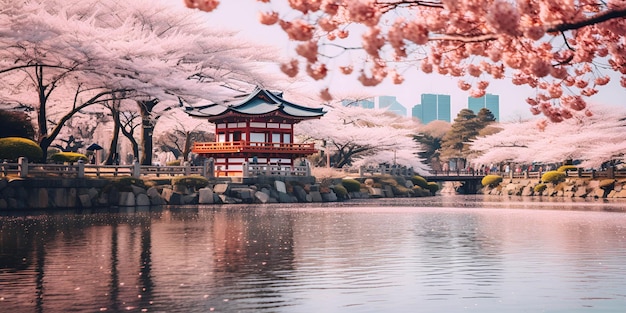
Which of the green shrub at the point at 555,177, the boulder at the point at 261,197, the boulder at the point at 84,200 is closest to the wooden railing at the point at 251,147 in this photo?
the boulder at the point at 261,197

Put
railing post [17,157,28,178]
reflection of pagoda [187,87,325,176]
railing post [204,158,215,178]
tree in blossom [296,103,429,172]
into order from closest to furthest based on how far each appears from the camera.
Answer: railing post [17,157,28,178]
railing post [204,158,215,178]
reflection of pagoda [187,87,325,176]
tree in blossom [296,103,429,172]

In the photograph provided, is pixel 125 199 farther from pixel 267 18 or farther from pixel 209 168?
pixel 267 18

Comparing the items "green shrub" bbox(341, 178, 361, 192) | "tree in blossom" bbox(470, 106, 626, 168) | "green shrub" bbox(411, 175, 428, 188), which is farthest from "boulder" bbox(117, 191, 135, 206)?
"tree in blossom" bbox(470, 106, 626, 168)

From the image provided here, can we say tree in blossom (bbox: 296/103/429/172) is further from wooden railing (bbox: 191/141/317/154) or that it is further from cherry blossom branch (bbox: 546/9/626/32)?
cherry blossom branch (bbox: 546/9/626/32)

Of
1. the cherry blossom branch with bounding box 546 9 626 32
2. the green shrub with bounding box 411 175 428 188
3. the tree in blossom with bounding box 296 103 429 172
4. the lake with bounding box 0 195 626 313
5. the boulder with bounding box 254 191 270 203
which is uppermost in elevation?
the tree in blossom with bounding box 296 103 429 172

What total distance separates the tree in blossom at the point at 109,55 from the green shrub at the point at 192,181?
4.61 meters

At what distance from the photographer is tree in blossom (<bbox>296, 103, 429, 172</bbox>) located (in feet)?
218

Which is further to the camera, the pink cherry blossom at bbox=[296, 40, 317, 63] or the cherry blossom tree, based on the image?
the cherry blossom tree

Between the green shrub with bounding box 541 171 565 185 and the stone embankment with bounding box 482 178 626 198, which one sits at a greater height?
the green shrub with bounding box 541 171 565 185

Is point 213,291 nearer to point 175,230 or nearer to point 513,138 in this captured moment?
point 175,230

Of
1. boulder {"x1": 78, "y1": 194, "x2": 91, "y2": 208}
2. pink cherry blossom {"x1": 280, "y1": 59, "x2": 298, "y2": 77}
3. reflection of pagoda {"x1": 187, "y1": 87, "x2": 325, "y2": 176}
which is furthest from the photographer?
reflection of pagoda {"x1": 187, "y1": 87, "x2": 325, "y2": 176}

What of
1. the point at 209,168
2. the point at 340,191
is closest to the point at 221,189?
the point at 209,168

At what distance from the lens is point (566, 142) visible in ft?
213

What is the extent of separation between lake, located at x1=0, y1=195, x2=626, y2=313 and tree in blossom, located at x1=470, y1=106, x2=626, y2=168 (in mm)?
39780
